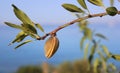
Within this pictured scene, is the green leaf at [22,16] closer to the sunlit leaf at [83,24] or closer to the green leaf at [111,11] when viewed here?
the green leaf at [111,11]

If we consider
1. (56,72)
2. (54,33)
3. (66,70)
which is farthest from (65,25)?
(66,70)

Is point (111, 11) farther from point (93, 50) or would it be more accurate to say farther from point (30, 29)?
point (93, 50)

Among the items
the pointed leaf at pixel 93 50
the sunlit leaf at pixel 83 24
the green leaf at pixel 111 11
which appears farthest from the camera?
the sunlit leaf at pixel 83 24

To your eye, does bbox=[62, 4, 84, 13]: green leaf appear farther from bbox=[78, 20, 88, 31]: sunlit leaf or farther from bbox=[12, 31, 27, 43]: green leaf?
bbox=[78, 20, 88, 31]: sunlit leaf

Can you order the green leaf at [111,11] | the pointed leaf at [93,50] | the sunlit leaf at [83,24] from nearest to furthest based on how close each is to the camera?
1. the green leaf at [111,11]
2. the pointed leaf at [93,50]
3. the sunlit leaf at [83,24]

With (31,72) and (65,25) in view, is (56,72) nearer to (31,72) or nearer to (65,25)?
(31,72)

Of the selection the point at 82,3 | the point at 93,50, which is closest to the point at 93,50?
the point at 93,50

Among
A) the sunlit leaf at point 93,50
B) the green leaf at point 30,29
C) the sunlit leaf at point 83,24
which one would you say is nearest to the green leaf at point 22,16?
the green leaf at point 30,29

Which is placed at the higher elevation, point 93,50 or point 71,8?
point 71,8

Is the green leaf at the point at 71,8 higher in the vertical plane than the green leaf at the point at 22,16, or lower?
lower

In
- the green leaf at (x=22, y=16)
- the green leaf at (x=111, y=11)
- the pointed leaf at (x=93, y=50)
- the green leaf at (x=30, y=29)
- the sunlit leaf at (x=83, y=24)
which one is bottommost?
the pointed leaf at (x=93, y=50)

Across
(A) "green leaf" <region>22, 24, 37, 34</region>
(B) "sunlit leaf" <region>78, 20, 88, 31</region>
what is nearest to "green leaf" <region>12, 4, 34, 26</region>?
(A) "green leaf" <region>22, 24, 37, 34</region>
